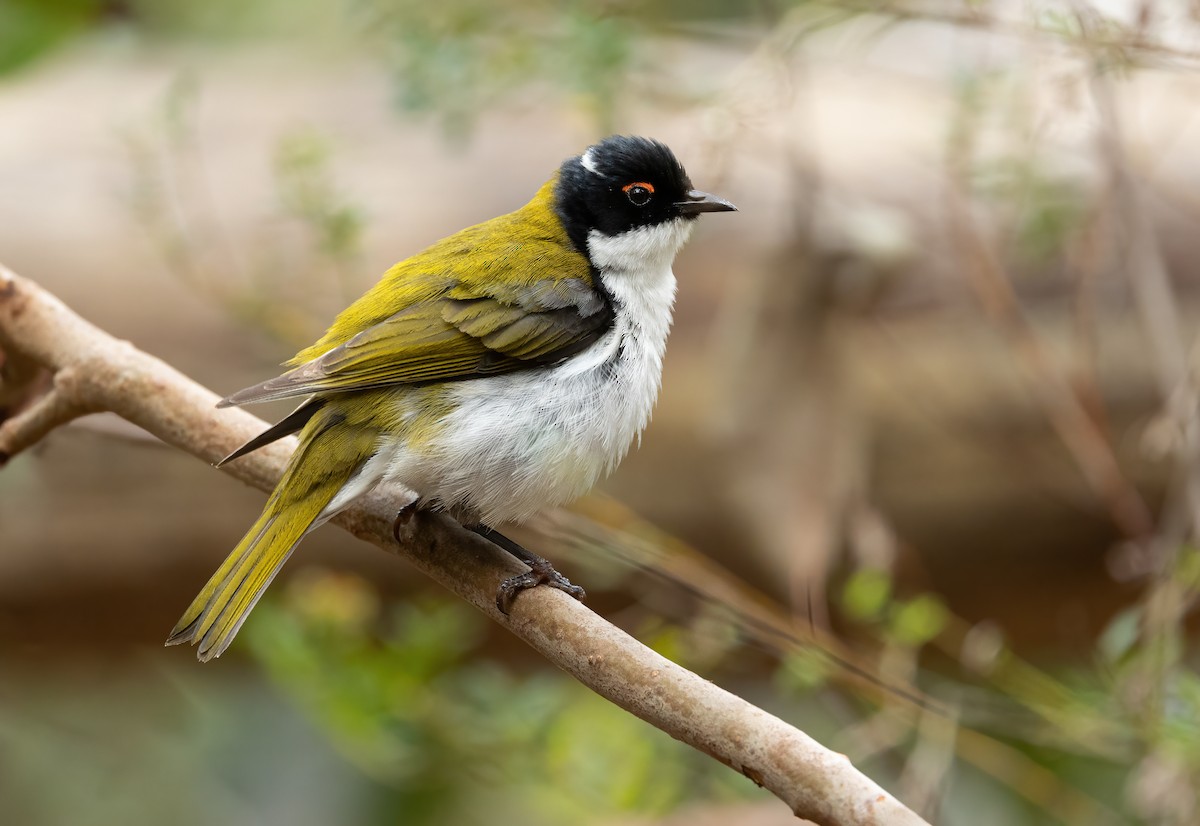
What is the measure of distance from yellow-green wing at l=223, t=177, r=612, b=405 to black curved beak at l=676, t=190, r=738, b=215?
0.92 feet

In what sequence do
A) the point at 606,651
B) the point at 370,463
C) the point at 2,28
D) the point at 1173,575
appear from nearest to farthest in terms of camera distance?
1. the point at 606,651
2. the point at 370,463
3. the point at 1173,575
4. the point at 2,28

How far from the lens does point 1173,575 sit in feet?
9.92

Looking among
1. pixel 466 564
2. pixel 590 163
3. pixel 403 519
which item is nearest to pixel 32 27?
pixel 590 163

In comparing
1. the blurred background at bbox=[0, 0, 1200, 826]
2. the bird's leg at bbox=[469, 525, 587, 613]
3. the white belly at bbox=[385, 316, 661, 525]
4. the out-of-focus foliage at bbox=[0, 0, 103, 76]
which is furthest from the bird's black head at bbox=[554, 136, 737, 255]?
the out-of-focus foliage at bbox=[0, 0, 103, 76]

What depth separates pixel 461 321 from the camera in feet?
9.13

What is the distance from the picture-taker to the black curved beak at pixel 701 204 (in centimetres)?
311

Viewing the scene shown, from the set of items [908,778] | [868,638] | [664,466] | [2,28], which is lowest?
[868,638]

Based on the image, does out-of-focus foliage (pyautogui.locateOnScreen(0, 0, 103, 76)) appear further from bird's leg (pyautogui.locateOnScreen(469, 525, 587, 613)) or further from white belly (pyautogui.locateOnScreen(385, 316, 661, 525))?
bird's leg (pyautogui.locateOnScreen(469, 525, 587, 613))

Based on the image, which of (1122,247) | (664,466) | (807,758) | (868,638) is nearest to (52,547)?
(664,466)

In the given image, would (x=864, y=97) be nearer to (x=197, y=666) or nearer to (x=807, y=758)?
(x=197, y=666)

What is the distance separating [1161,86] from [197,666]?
4357 millimetres

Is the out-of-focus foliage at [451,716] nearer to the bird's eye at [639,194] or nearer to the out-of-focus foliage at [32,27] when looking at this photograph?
the bird's eye at [639,194]

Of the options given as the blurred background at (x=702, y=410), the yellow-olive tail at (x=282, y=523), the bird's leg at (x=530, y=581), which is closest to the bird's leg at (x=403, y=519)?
the yellow-olive tail at (x=282, y=523)

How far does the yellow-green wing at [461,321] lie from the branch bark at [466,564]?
0.25m
